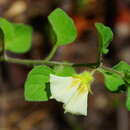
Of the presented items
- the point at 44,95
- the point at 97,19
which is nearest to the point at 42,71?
the point at 44,95

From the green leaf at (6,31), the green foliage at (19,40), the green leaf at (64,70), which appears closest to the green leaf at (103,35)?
the green leaf at (64,70)

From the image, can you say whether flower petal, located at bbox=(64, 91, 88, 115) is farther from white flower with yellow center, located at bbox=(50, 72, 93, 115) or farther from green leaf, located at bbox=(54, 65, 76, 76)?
green leaf, located at bbox=(54, 65, 76, 76)

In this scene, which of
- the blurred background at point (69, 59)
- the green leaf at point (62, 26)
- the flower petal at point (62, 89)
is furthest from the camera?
the blurred background at point (69, 59)

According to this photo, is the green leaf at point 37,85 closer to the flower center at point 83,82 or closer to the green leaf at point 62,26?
the flower center at point 83,82

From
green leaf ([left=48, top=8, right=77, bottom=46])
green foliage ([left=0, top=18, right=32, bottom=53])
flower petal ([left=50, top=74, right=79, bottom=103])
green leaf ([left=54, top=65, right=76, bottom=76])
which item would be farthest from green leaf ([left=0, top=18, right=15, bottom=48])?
flower petal ([left=50, top=74, right=79, bottom=103])

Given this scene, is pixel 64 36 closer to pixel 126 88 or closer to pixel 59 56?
pixel 126 88
